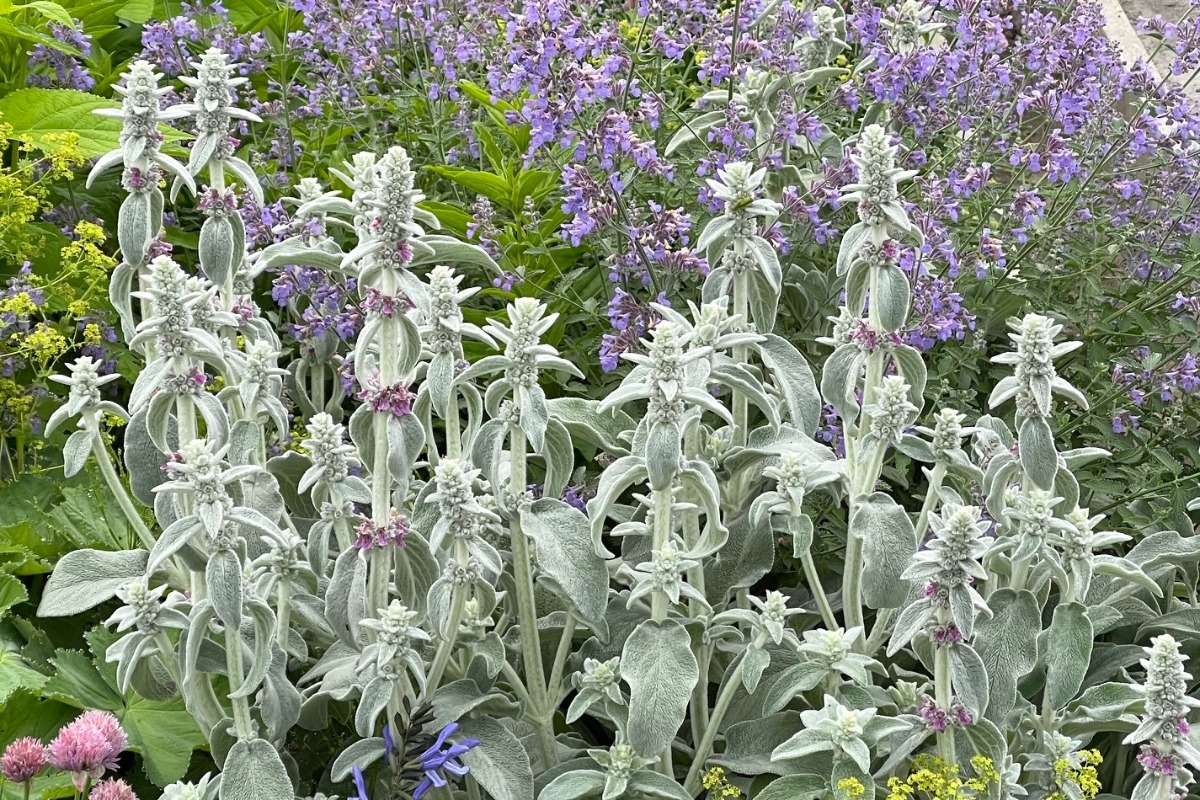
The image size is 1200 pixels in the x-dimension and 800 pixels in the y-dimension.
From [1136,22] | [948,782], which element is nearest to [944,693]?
[948,782]

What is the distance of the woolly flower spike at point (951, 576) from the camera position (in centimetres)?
175

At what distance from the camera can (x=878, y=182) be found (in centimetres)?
198

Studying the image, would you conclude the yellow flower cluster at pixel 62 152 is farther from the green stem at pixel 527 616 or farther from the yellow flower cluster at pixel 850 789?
the yellow flower cluster at pixel 850 789

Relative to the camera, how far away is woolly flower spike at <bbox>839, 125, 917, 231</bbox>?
1.96 meters

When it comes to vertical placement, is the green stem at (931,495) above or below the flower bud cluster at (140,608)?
above

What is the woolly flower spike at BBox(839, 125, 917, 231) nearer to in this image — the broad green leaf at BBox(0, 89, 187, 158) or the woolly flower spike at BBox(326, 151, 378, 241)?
the woolly flower spike at BBox(326, 151, 378, 241)

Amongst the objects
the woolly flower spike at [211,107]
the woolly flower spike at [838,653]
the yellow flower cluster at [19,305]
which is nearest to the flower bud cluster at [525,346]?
the woolly flower spike at [211,107]

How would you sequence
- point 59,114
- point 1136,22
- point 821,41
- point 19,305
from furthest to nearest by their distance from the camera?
point 1136,22, point 59,114, point 821,41, point 19,305

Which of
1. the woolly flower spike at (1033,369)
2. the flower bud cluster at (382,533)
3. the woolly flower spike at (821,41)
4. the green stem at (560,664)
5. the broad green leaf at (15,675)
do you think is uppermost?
the woolly flower spike at (821,41)

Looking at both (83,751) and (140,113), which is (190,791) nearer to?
(83,751)

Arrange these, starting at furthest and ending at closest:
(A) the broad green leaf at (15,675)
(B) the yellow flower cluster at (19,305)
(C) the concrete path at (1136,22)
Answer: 1. (C) the concrete path at (1136,22)
2. (B) the yellow flower cluster at (19,305)
3. (A) the broad green leaf at (15,675)

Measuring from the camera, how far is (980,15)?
321 cm

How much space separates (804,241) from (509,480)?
125 cm

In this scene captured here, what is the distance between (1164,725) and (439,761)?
3.26 ft
